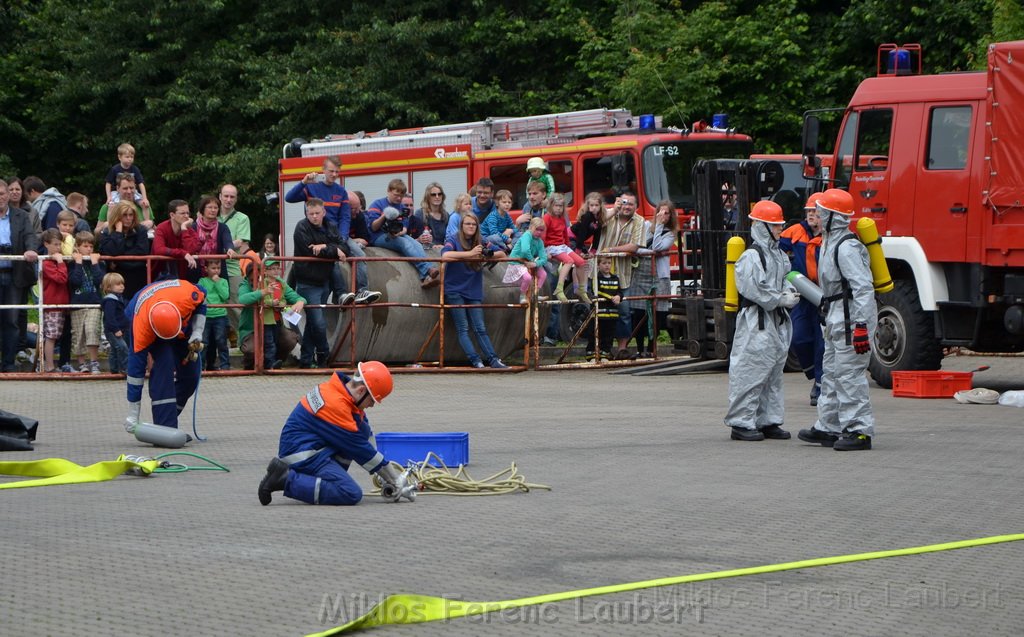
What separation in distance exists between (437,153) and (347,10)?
38.4 feet

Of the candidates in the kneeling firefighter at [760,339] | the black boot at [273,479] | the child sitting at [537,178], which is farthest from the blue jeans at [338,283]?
the black boot at [273,479]

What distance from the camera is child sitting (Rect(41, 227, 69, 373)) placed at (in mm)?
16594

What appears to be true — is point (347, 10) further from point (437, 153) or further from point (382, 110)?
point (437, 153)

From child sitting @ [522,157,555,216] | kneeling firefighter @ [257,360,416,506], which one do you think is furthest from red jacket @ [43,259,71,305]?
kneeling firefighter @ [257,360,416,506]

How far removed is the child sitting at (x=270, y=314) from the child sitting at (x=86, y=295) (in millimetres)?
1557

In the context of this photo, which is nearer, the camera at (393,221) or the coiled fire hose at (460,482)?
the coiled fire hose at (460,482)

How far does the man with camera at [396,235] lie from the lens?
18312 mm

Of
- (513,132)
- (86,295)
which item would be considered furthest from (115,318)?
(513,132)

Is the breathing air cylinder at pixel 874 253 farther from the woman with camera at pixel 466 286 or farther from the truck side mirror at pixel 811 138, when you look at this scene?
the woman with camera at pixel 466 286

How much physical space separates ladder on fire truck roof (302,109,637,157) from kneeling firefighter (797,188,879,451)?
11.9 metres

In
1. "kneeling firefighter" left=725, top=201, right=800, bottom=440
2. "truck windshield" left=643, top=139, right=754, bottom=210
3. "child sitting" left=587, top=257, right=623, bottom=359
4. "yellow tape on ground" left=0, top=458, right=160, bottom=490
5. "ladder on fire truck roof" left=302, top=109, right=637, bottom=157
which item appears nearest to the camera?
"yellow tape on ground" left=0, top=458, right=160, bottom=490

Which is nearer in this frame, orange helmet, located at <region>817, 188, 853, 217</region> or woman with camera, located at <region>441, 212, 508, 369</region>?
orange helmet, located at <region>817, 188, 853, 217</region>

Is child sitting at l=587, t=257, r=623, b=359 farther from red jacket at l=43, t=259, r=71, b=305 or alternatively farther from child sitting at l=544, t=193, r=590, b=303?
red jacket at l=43, t=259, r=71, b=305

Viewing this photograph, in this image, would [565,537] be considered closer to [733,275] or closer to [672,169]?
[733,275]
